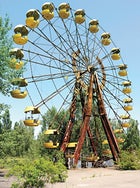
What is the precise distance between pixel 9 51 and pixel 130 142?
22.7m

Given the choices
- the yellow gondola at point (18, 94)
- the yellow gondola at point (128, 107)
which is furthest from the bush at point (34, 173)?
the yellow gondola at point (128, 107)

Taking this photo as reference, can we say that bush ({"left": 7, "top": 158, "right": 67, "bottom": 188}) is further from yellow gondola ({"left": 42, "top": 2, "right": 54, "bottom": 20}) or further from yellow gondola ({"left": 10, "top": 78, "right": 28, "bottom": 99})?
yellow gondola ({"left": 42, "top": 2, "right": 54, "bottom": 20})

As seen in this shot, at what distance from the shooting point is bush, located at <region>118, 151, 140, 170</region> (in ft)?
73.8

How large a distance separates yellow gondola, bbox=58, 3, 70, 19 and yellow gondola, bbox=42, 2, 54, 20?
1.09 m

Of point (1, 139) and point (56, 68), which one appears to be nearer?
point (1, 139)

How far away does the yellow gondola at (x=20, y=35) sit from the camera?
22497mm

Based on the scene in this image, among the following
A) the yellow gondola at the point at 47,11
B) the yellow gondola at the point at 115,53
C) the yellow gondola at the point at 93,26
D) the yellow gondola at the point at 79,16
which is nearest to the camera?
the yellow gondola at the point at 47,11

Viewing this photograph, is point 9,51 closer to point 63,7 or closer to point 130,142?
point 63,7

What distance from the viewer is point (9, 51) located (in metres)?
23.0

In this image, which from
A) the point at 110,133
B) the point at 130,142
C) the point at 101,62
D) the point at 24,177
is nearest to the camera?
the point at 24,177

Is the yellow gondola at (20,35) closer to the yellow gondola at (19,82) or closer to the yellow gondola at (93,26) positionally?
the yellow gondola at (19,82)

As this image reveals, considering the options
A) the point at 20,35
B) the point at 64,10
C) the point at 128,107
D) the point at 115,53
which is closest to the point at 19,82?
the point at 20,35

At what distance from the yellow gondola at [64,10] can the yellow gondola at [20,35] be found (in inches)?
152

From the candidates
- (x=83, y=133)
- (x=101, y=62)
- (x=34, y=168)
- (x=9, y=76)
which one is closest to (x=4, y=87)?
(x=9, y=76)
